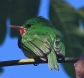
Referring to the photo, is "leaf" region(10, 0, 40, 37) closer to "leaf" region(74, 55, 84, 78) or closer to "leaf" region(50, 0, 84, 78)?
"leaf" region(50, 0, 84, 78)

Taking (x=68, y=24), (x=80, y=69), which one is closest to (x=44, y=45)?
(x=68, y=24)

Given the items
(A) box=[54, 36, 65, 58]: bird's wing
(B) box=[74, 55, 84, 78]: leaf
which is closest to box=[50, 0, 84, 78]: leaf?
(A) box=[54, 36, 65, 58]: bird's wing

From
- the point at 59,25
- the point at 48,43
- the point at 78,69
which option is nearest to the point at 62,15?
the point at 59,25

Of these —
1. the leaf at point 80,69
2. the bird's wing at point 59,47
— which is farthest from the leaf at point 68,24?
the leaf at point 80,69

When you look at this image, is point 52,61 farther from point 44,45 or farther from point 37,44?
point 37,44

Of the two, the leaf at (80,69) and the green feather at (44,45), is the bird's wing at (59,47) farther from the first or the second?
the leaf at (80,69)

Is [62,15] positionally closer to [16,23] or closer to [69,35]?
[69,35]
